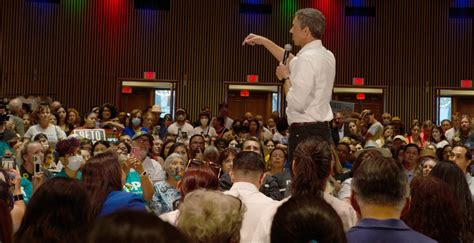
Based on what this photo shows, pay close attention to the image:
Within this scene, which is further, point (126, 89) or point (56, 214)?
point (126, 89)

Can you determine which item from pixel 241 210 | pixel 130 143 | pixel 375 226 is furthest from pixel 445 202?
pixel 130 143

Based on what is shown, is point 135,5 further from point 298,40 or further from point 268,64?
point 298,40

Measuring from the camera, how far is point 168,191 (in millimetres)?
5648

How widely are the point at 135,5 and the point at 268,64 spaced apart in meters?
3.39

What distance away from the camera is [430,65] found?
16.2m

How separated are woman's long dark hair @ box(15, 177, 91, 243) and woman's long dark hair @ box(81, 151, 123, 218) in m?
0.77

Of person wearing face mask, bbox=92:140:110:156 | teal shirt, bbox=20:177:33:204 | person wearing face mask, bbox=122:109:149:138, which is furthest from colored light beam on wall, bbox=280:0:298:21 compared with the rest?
teal shirt, bbox=20:177:33:204

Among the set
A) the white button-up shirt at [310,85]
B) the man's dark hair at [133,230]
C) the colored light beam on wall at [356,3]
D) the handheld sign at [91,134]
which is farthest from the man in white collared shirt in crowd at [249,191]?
the colored light beam on wall at [356,3]

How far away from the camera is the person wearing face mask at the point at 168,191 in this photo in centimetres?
546

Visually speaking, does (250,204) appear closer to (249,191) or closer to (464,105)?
(249,191)

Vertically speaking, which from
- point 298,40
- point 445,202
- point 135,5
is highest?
point 135,5

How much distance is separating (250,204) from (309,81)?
2.91 ft

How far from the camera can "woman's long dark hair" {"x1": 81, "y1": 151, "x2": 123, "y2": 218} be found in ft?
11.0

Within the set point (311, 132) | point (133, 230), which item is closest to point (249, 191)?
point (311, 132)
